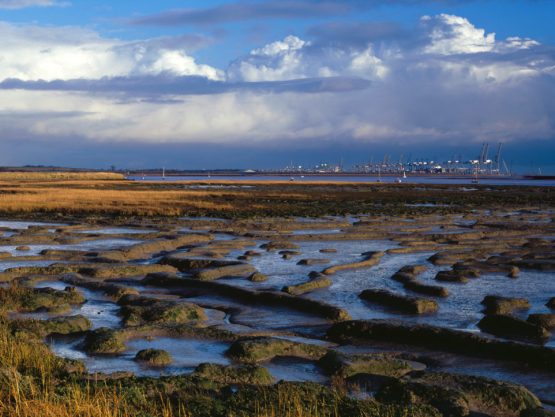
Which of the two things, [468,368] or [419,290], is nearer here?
[468,368]

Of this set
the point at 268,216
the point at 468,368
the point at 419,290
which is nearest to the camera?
the point at 468,368

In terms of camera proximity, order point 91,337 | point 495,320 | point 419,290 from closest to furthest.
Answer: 1. point 91,337
2. point 495,320
3. point 419,290

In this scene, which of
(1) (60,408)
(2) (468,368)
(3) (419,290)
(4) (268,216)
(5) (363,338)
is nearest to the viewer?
(1) (60,408)

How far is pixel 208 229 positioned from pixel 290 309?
73.1 ft

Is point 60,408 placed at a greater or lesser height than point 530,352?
greater

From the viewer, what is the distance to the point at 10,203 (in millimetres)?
57125

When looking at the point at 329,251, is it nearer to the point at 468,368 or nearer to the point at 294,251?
the point at 294,251

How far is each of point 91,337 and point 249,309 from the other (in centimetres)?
550

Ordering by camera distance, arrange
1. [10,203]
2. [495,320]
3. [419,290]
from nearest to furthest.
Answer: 1. [495,320]
2. [419,290]
3. [10,203]

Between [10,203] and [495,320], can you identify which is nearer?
[495,320]

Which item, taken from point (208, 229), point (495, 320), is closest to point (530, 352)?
point (495, 320)

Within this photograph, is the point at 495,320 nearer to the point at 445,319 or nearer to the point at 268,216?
the point at 445,319

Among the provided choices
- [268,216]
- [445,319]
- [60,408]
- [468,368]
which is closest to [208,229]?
[268,216]

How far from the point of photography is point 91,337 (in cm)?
1448
